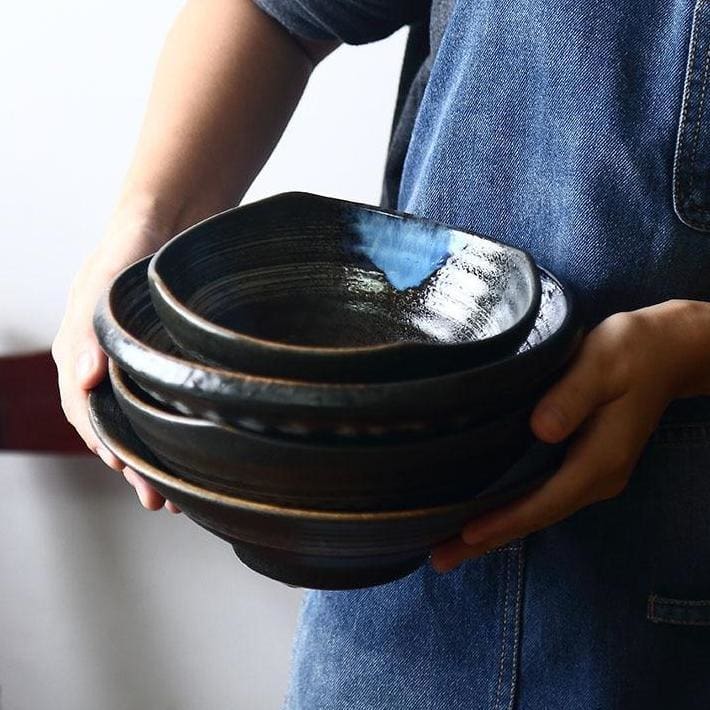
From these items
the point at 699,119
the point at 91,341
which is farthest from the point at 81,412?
the point at 699,119

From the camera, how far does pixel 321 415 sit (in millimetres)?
411

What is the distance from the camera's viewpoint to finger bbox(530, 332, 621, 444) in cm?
47

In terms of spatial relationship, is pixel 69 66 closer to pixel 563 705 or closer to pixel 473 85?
pixel 473 85

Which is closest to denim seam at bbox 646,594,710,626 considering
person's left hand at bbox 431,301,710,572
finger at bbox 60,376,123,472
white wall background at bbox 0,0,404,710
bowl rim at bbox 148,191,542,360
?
person's left hand at bbox 431,301,710,572

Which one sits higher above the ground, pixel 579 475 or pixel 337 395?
pixel 337 395

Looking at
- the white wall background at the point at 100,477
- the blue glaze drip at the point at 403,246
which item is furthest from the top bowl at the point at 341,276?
the white wall background at the point at 100,477

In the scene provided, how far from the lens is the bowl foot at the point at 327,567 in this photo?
50 centimetres

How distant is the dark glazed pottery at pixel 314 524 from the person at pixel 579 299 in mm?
24

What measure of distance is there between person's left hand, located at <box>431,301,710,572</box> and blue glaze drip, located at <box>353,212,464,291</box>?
0.41ft

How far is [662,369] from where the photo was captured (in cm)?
52

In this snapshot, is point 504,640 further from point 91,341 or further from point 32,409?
point 32,409

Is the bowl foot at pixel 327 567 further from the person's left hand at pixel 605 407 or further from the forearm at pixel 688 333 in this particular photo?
the forearm at pixel 688 333

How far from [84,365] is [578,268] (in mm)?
297

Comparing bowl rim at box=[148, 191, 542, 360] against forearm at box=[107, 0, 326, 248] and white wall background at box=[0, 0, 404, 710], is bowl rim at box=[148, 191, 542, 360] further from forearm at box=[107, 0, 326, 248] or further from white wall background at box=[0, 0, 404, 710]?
white wall background at box=[0, 0, 404, 710]
